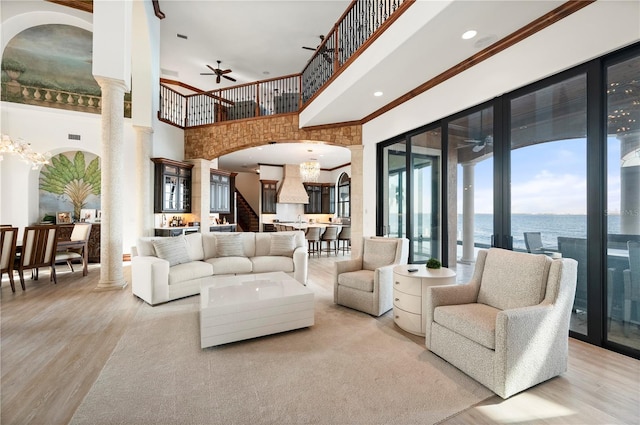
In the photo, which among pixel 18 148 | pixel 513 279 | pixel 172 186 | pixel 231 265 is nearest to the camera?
pixel 513 279

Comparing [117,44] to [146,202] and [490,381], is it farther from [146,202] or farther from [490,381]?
[490,381]

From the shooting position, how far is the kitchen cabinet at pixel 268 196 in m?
13.1

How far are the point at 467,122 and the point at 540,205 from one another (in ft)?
5.49

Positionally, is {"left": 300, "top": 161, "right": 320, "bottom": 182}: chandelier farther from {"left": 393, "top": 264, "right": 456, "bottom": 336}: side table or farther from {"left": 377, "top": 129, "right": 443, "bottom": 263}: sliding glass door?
{"left": 393, "top": 264, "right": 456, "bottom": 336}: side table

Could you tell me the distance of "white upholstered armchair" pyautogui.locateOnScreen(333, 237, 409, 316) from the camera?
364cm

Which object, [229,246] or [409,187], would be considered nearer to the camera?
[229,246]

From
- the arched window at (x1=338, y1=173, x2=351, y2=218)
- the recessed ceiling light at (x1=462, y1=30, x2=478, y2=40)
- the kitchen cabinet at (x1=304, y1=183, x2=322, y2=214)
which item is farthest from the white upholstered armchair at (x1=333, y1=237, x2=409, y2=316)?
the kitchen cabinet at (x1=304, y1=183, x2=322, y2=214)

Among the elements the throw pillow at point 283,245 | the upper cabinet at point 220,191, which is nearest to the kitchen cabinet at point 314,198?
the upper cabinet at point 220,191

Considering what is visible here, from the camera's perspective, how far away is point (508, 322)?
79.2 inches

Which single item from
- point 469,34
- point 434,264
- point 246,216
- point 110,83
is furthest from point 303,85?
point 246,216

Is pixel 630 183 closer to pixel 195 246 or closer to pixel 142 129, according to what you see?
pixel 195 246

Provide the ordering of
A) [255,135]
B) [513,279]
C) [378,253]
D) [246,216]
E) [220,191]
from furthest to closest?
1. [246,216]
2. [220,191]
3. [255,135]
4. [378,253]
5. [513,279]

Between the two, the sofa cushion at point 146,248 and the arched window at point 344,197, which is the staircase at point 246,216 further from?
the sofa cushion at point 146,248

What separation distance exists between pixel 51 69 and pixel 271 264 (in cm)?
Answer: 750
